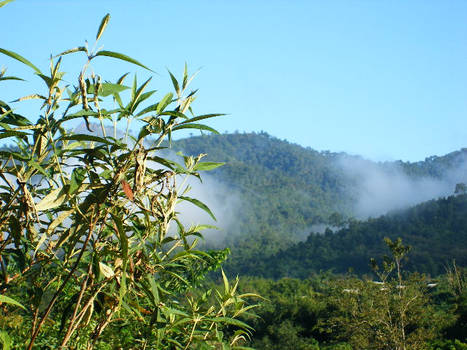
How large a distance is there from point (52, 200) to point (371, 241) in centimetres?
5271

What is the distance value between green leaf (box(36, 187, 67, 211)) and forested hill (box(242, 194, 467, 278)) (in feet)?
146

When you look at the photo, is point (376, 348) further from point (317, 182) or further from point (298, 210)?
point (317, 182)

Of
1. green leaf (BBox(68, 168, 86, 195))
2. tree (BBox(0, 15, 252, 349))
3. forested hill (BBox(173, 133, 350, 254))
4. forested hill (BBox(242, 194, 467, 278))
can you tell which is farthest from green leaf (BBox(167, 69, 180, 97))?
forested hill (BBox(173, 133, 350, 254))

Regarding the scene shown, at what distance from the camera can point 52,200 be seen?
0.91 m

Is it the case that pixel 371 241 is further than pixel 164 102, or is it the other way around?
pixel 371 241

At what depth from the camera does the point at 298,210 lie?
84.9 meters

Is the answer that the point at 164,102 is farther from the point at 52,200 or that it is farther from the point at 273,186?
the point at 273,186

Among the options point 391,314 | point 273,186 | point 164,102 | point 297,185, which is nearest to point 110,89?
point 164,102

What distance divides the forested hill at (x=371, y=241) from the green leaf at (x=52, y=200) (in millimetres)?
44619

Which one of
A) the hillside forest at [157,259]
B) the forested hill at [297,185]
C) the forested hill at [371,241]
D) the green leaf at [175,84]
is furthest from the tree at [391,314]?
the forested hill at [297,185]

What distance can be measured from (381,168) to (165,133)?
118 metres

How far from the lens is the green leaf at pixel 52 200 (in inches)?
35.6

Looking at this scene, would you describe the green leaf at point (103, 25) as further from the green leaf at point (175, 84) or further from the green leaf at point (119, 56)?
the green leaf at point (175, 84)

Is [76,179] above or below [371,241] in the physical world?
above
